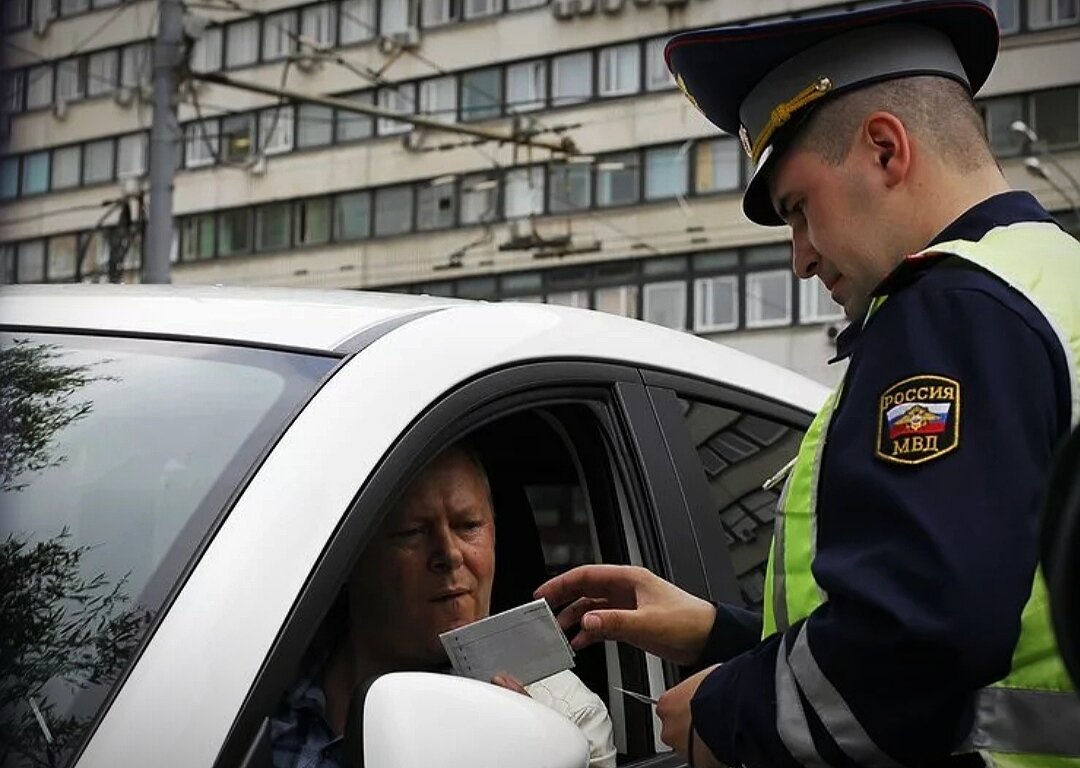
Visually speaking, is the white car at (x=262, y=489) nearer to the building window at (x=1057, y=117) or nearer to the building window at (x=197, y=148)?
the building window at (x=1057, y=117)

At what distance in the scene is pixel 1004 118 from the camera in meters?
32.9

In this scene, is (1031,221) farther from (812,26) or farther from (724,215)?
(724,215)

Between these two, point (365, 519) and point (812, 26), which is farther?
point (812, 26)

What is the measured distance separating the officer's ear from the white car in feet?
1.87

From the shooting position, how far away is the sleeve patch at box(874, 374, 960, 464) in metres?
1.79

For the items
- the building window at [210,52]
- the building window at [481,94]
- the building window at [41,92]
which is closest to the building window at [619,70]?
the building window at [481,94]

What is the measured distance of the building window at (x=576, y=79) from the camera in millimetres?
36219

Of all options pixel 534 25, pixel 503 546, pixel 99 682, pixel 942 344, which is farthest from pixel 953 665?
pixel 534 25

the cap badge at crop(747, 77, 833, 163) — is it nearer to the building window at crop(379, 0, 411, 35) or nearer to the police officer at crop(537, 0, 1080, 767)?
the police officer at crop(537, 0, 1080, 767)

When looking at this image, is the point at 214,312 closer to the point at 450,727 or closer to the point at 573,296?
the point at 450,727

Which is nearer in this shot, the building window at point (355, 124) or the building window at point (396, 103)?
the building window at point (396, 103)

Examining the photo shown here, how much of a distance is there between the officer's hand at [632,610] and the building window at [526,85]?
3449 centimetres

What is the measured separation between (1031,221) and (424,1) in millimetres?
37331

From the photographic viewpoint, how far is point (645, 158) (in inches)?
1394
